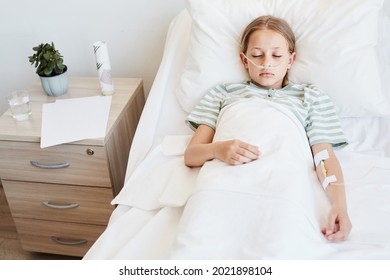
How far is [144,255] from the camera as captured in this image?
0.92 m

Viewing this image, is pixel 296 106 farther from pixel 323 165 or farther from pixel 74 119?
pixel 74 119

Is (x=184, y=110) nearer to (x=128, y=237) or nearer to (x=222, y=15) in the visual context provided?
(x=222, y=15)

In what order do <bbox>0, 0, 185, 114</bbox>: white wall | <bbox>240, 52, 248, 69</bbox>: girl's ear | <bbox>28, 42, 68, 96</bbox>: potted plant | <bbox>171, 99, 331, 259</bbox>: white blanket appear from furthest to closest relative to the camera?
<bbox>0, 0, 185, 114</bbox>: white wall
<bbox>28, 42, 68, 96</bbox>: potted plant
<bbox>240, 52, 248, 69</bbox>: girl's ear
<bbox>171, 99, 331, 259</bbox>: white blanket

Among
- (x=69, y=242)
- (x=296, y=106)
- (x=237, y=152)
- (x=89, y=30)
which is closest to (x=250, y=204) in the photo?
(x=237, y=152)

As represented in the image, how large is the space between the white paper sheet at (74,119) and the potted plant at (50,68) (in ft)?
0.21

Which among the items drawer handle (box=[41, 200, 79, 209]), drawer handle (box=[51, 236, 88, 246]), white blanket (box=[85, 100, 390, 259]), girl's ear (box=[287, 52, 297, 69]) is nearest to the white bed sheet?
white blanket (box=[85, 100, 390, 259])

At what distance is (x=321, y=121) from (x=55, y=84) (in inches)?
39.0

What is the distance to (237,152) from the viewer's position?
39.1 inches

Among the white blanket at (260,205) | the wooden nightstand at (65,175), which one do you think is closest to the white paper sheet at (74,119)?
the wooden nightstand at (65,175)

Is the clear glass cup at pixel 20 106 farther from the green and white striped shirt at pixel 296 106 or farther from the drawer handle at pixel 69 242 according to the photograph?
the green and white striped shirt at pixel 296 106

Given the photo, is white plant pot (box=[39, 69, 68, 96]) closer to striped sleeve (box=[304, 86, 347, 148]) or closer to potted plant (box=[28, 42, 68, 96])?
potted plant (box=[28, 42, 68, 96])

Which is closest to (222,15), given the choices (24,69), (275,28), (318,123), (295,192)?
(275,28)

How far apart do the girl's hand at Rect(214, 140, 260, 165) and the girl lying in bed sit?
35 millimetres

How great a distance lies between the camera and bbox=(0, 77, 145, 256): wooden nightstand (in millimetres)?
1364
